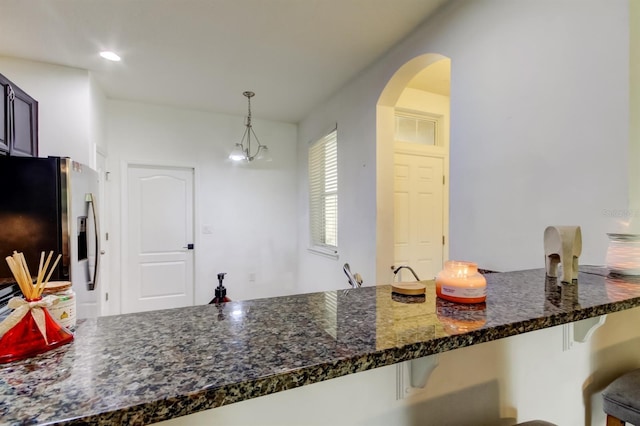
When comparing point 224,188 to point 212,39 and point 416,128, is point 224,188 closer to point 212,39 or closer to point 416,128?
point 212,39

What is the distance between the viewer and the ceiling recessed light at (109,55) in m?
2.59

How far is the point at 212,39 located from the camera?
2.39 metres

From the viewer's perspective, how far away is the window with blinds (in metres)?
3.69

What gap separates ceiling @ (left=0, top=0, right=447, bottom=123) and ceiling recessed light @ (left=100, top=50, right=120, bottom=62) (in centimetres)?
6

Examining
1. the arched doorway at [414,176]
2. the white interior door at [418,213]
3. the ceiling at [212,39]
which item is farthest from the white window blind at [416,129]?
the ceiling at [212,39]

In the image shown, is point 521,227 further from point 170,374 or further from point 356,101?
point 356,101

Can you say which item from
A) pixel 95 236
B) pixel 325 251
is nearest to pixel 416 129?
pixel 325 251

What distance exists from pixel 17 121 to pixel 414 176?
3406mm

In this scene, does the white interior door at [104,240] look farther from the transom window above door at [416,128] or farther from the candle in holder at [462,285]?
the candle in holder at [462,285]

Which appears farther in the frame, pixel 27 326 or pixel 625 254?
pixel 625 254

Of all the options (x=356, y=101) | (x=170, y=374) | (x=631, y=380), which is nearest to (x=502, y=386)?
(x=631, y=380)

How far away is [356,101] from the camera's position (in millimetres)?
3086

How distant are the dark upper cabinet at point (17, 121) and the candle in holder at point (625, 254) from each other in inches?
131

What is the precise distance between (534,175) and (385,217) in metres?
1.37
